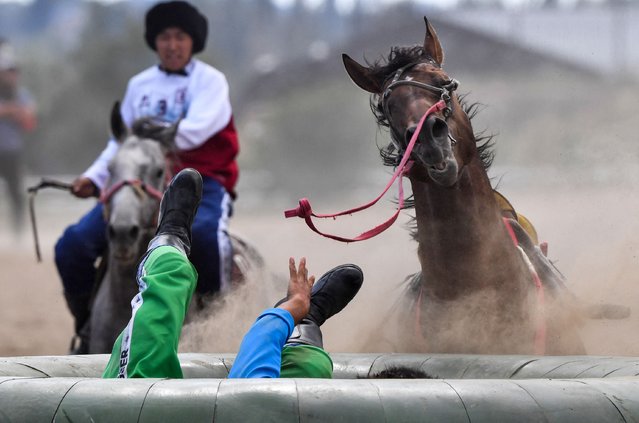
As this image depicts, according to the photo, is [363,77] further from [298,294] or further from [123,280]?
[123,280]

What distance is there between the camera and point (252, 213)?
2706 centimetres

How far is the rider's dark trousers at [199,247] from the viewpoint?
263 inches

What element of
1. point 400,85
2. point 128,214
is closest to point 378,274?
point 128,214

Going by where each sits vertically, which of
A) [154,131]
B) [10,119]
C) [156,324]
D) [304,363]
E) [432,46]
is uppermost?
[432,46]

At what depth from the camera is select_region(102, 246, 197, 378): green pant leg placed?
3967mm

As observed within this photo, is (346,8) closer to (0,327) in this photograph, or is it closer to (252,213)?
(252,213)

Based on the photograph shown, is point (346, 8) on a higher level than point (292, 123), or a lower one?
higher

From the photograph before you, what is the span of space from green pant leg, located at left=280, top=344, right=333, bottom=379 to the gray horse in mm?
2250

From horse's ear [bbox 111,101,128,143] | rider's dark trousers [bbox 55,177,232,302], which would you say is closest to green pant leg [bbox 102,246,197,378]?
rider's dark trousers [bbox 55,177,232,302]

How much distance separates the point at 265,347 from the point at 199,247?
9.38 ft

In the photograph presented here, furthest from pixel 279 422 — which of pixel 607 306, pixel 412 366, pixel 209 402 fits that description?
pixel 607 306

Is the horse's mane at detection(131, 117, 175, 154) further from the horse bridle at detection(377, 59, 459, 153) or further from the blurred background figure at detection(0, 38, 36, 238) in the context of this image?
the blurred background figure at detection(0, 38, 36, 238)

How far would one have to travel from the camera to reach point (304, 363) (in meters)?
3.99

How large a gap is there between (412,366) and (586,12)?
19233mm
